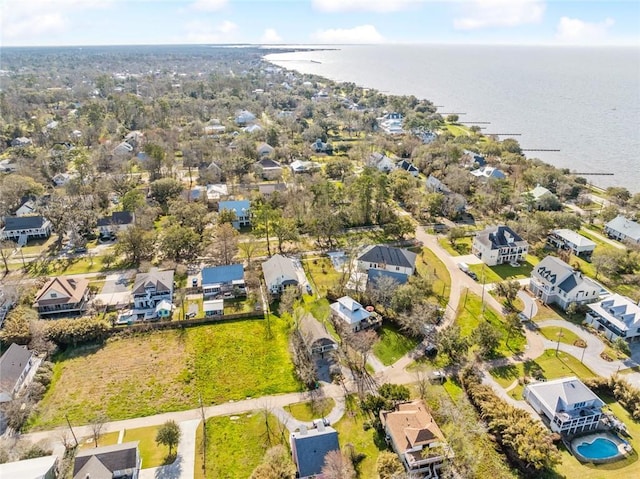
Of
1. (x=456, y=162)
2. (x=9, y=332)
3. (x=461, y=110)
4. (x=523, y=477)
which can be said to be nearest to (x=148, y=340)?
(x=9, y=332)

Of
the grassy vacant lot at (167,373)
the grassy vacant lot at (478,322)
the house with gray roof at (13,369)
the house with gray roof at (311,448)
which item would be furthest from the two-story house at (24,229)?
the grassy vacant lot at (478,322)

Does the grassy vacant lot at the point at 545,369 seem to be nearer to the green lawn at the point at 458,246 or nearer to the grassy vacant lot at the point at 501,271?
the grassy vacant lot at the point at 501,271

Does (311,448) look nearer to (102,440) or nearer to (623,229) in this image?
(102,440)

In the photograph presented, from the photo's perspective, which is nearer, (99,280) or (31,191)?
(99,280)

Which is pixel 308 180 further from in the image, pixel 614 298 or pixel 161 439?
pixel 161 439

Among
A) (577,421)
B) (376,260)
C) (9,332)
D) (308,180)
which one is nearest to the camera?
(577,421)

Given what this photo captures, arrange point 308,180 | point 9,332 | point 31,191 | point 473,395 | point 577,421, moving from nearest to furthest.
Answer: point 577,421
point 473,395
point 9,332
point 31,191
point 308,180

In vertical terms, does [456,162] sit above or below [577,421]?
above
